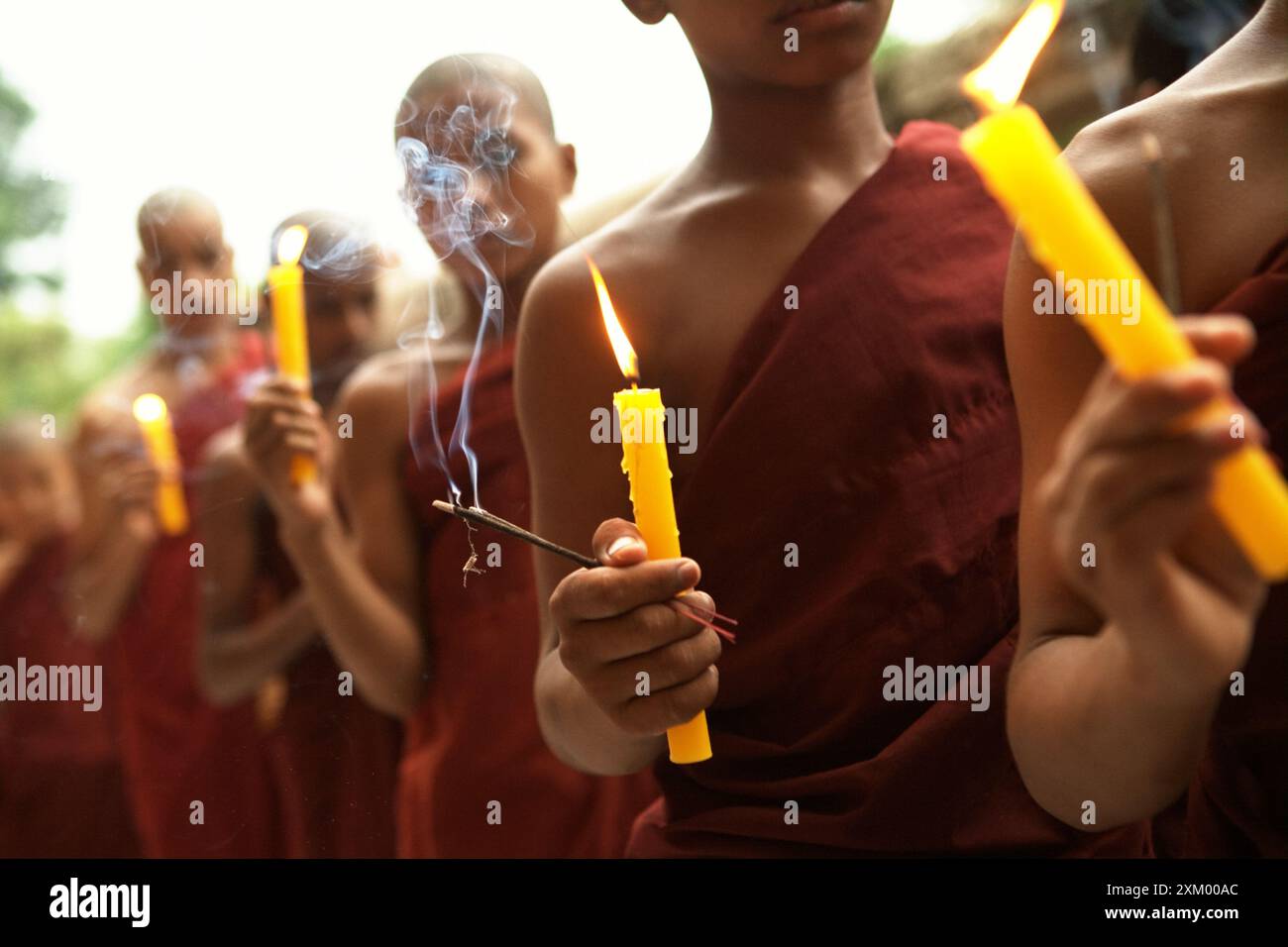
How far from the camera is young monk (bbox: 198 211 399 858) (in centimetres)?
139

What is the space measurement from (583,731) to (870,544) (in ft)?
0.97

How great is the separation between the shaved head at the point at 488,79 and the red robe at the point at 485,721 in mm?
250

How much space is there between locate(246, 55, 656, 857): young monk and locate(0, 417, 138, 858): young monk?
36 cm

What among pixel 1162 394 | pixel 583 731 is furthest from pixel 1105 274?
pixel 583 731

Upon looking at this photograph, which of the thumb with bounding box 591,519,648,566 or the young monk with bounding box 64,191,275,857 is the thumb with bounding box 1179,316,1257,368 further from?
the young monk with bounding box 64,191,275,857

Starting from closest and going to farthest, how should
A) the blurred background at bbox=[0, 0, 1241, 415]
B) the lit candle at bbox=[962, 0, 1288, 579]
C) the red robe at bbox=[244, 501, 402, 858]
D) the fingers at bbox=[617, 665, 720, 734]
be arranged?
the lit candle at bbox=[962, 0, 1288, 579], the fingers at bbox=[617, 665, 720, 734], the blurred background at bbox=[0, 0, 1241, 415], the red robe at bbox=[244, 501, 402, 858]

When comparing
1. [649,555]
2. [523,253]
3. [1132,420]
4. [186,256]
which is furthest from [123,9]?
[1132,420]

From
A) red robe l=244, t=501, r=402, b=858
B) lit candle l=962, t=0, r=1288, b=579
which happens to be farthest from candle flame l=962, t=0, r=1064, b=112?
red robe l=244, t=501, r=402, b=858

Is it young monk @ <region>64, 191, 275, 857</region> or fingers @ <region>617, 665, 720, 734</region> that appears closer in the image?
fingers @ <region>617, 665, 720, 734</region>

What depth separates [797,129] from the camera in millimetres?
1187

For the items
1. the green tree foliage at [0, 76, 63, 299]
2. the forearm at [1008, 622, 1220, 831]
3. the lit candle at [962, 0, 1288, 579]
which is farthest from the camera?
the green tree foliage at [0, 76, 63, 299]

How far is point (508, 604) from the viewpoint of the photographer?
137 cm

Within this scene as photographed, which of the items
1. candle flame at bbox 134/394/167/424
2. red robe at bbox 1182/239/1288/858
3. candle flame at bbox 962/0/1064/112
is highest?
candle flame at bbox 134/394/167/424

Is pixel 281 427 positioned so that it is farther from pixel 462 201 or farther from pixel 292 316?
pixel 462 201
